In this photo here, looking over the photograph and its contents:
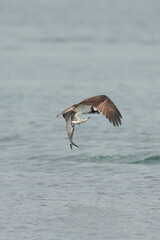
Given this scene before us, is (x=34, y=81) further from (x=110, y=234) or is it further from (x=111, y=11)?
(x=111, y=11)

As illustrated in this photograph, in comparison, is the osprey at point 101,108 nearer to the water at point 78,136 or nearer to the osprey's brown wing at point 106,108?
the osprey's brown wing at point 106,108

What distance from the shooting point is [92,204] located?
1391 cm

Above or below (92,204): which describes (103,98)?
above

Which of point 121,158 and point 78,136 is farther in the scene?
point 78,136

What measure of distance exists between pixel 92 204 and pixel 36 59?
19.4m

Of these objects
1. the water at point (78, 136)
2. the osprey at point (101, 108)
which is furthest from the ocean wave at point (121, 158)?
the osprey at point (101, 108)

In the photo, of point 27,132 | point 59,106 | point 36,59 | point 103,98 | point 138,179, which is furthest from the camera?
point 36,59

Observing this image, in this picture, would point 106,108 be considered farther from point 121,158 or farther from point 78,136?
point 78,136

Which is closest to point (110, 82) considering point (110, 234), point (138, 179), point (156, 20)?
point (138, 179)

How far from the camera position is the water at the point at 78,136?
42.9 ft

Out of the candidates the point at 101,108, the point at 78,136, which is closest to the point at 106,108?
the point at 101,108

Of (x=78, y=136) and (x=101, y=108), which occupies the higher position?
(x=101, y=108)

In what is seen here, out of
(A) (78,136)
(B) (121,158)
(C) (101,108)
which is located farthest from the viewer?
(A) (78,136)

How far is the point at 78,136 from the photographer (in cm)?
2062
